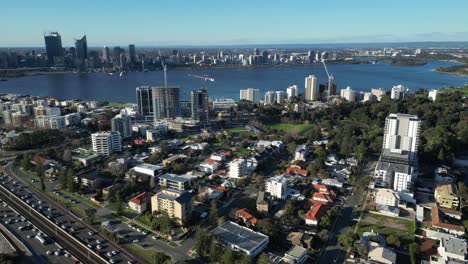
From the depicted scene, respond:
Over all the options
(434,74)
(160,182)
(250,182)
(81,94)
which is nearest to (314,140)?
(250,182)

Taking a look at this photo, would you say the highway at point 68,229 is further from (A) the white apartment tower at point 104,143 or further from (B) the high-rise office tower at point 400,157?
(B) the high-rise office tower at point 400,157

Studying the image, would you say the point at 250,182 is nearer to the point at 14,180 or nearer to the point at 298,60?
the point at 14,180

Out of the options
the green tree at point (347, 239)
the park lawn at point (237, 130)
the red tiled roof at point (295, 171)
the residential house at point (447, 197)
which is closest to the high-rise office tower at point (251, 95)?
the park lawn at point (237, 130)

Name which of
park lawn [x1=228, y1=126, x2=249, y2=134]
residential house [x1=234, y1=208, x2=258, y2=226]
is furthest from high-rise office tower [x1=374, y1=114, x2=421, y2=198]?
park lawn [x1=228, y1=126, x2=249, y2=134]

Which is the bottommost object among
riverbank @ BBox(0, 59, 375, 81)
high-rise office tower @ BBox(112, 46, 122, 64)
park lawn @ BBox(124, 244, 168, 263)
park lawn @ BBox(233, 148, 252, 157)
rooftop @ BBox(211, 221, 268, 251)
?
park lawn @ BBox(124, 244, 168, 263)

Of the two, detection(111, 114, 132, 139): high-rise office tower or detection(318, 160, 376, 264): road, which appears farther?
detection(111, 114, 132, 139): high-rise office tower

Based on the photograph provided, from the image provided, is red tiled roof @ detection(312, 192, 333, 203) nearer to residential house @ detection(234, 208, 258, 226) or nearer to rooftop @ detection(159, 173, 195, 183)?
residential house @ detection(234, 208, 258, 226)
